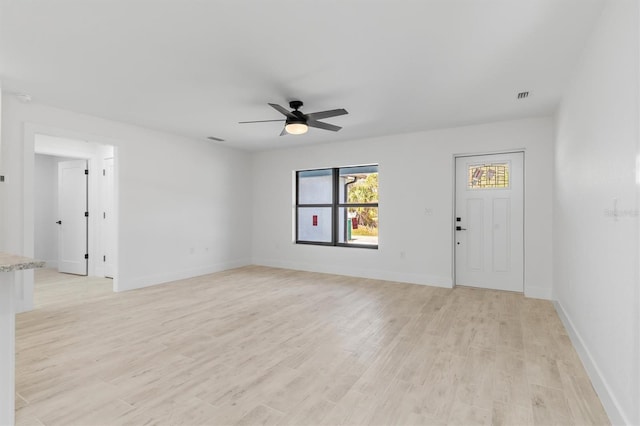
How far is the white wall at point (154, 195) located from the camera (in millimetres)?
3984

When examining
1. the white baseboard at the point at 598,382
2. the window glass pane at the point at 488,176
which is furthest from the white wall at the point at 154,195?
the white baseboard at the point at 598,382

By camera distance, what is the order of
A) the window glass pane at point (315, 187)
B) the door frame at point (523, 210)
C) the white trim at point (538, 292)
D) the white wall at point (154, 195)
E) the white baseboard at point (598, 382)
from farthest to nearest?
the window glass pane at point (315, 187)
the door frame at point (523, 210)
the white trim at point (538, 292)
the white wall at point (154, 195)
the white baseboard at point (598, 382)

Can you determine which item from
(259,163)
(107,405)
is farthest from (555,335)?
(259,163)

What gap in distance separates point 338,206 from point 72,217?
547cm

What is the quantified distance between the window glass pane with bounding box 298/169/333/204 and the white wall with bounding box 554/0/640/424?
4.26 m

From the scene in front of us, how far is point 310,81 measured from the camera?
338 centimetres

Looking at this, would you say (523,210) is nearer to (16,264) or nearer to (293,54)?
(293,54)

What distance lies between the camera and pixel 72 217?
21.4ft

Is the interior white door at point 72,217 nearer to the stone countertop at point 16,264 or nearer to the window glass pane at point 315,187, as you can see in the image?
the window glass pane at point 315,187

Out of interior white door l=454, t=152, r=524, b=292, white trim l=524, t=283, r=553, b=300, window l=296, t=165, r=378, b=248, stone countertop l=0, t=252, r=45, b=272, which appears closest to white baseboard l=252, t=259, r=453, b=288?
interior white door l=454, t=152, r=524, b=292

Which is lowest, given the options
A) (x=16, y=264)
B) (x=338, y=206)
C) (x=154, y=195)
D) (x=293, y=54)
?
(x=16, y=264)

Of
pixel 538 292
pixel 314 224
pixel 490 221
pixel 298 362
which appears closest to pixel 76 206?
pixel 314 224

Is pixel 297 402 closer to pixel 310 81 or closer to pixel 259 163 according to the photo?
pixel 310 81

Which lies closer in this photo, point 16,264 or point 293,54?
point 16,264
